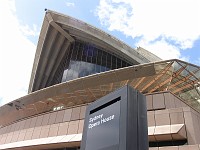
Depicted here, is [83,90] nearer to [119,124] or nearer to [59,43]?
[59,43]

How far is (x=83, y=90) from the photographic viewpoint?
63.2 ft

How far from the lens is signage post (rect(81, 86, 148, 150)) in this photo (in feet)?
6.11

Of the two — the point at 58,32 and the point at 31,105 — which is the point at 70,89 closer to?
the point at 31,105

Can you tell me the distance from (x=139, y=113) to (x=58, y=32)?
99.2ft

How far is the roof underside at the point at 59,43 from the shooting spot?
91.8ft

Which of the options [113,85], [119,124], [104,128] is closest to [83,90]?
[113,85]

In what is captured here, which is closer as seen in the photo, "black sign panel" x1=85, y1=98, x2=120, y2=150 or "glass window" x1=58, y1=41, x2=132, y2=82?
"black sign panel" x1=85, y1=98, x2=120, y2=150

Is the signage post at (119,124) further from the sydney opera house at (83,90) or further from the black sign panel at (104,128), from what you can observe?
the sydney opera house at (83,90)

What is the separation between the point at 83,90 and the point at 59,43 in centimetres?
1491

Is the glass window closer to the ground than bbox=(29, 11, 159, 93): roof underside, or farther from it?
closer to the ground

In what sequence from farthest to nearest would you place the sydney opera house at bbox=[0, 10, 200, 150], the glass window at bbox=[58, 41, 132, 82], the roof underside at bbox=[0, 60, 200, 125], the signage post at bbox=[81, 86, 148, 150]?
the glass window at bbox=[58, 41, 132, 82]
the roof underside at bbox=[0, 60, 200, 125]
the sydney opera house at bbox=[0, 10, 200, 150]
the signage post at bbox=[81, 86, 148, 150]

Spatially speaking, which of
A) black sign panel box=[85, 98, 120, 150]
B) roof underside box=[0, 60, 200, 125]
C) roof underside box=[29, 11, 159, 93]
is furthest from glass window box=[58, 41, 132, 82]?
black sign panel box=[85, 98, 120, 150]

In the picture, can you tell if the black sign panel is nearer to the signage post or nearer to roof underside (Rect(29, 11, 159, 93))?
the signage post

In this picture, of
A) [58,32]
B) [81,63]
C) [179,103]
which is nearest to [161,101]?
[179,103]
